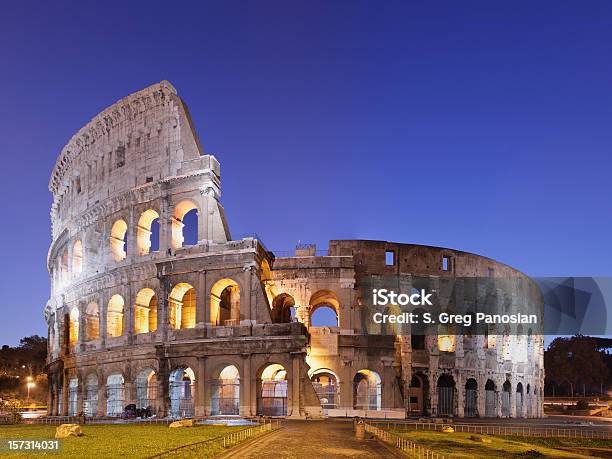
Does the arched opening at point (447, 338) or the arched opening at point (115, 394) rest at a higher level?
the arched opening at point (447, 338)

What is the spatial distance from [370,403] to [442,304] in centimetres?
1039

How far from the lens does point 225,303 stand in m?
46.3

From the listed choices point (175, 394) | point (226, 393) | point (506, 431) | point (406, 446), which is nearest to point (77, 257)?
point (175, 394)

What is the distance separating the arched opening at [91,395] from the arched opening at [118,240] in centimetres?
795

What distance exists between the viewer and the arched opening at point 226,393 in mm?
39000

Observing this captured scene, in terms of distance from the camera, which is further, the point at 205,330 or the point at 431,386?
the point at 431,386

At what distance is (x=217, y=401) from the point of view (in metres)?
39.1

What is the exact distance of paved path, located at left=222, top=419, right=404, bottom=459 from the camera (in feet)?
63.3

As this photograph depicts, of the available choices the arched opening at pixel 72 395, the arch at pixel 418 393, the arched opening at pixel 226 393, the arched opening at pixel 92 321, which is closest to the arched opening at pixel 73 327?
the arched opening at pixel 92 321

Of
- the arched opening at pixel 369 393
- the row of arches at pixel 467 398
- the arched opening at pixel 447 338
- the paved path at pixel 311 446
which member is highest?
the arched opening at pixel 447 338

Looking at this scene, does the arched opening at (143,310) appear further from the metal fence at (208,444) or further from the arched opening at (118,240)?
the metal fence at (208,444)

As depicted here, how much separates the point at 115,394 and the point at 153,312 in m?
5.77

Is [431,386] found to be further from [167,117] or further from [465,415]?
[167,117]

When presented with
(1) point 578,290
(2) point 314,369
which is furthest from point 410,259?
(1) point 578,290
